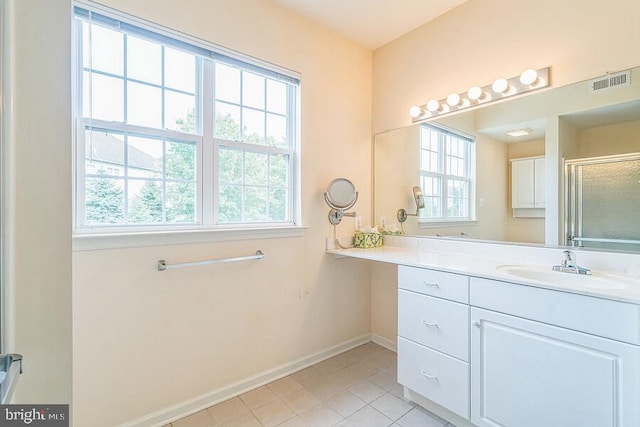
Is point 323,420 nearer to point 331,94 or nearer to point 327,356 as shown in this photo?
point 327,356

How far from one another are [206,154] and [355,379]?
1.82 meters

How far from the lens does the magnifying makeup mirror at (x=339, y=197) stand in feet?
7.64

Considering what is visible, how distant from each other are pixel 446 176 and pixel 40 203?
227 cm

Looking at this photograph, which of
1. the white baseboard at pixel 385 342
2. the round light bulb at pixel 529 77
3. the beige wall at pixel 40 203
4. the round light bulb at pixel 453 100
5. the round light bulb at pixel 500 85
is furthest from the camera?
the white baseboard at pixel 385 342

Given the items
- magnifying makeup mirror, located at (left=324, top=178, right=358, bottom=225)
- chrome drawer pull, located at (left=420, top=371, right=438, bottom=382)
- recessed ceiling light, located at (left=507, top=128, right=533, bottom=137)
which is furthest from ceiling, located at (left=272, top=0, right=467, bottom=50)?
chrome drawer pull, located at (left=420, top=371, right=438, bottom=382)

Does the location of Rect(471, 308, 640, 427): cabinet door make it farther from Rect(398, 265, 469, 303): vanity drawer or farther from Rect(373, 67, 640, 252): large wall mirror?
Rect(373, 67, 640, 252): large wall mirror

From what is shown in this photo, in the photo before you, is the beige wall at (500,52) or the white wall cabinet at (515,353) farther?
the beige wall at (500,52)

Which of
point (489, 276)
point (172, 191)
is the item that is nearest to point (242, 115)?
point (172, 191)

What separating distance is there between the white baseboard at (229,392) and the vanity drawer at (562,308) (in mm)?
1340

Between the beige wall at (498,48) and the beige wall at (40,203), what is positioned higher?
the beige wall at (498,48)

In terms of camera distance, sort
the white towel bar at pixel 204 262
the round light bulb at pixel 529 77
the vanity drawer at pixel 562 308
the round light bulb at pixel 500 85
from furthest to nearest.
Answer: the round light bulb at pixel 500 85
the round light bulb at pixel 529 77
the white towel bar at pixel 204 262
the vanity drawer at pixel 562 308

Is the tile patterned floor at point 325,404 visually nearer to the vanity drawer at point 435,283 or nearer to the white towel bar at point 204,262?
the vanity drawer at point 435,283

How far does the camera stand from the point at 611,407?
1.12m

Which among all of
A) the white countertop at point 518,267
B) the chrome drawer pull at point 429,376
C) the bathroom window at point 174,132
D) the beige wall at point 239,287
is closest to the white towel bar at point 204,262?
the beige wall at point 239,287
